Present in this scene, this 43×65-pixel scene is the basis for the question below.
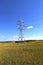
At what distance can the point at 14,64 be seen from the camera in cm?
1167

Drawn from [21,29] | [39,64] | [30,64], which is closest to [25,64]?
[30,64]

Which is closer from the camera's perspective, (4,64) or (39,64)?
(39,64)

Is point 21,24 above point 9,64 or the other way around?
above

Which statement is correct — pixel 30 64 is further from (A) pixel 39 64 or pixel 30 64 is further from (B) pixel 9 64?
(B) pixel 9 64

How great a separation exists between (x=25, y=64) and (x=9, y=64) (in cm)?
147

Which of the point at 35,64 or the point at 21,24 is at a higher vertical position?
the point at 21,24

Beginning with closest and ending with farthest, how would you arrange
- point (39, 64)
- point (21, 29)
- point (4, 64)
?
point (39, 64), point (4, 64), point (21, 29)

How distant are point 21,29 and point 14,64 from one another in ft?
145

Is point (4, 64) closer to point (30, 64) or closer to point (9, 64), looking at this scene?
point (9, 64)

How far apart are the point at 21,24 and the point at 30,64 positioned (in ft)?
156

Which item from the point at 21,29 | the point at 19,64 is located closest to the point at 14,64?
the point at 19,64

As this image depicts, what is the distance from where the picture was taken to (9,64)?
462 inches

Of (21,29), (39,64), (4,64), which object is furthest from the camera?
(21,29)

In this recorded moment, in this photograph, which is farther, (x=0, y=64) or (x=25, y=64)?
(x=0, y=64)
